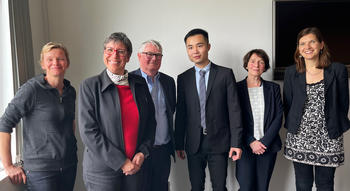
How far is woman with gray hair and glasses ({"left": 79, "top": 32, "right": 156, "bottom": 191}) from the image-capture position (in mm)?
1423

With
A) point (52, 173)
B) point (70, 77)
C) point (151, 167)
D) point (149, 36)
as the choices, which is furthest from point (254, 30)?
point (52, 173)

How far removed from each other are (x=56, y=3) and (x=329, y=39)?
102 inches

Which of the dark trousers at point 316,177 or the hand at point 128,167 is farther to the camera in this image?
the dark trousers at point 316,177

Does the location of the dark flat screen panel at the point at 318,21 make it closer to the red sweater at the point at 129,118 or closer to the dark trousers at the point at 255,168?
the dark trousers at the point at 255,168

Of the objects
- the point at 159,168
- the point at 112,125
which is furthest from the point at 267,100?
the point at 112,125

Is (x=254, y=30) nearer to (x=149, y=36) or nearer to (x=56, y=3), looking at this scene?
(x=149, y=36)

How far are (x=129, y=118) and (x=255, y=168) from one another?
121 cm

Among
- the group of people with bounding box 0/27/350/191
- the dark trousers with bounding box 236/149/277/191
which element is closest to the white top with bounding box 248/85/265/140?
the group of people with bounding box 0/27/350/191

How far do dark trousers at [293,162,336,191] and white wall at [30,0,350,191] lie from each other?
2.09 ft

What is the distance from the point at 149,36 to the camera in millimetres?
2564

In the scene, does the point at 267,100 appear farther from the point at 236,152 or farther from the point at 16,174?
the point at 16,174

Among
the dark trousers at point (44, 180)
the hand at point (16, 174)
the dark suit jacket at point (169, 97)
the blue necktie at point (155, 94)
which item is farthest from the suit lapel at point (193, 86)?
the hand at point (16, 174)

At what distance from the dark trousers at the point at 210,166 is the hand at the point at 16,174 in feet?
3.81

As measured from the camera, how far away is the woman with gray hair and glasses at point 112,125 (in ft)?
4.67
